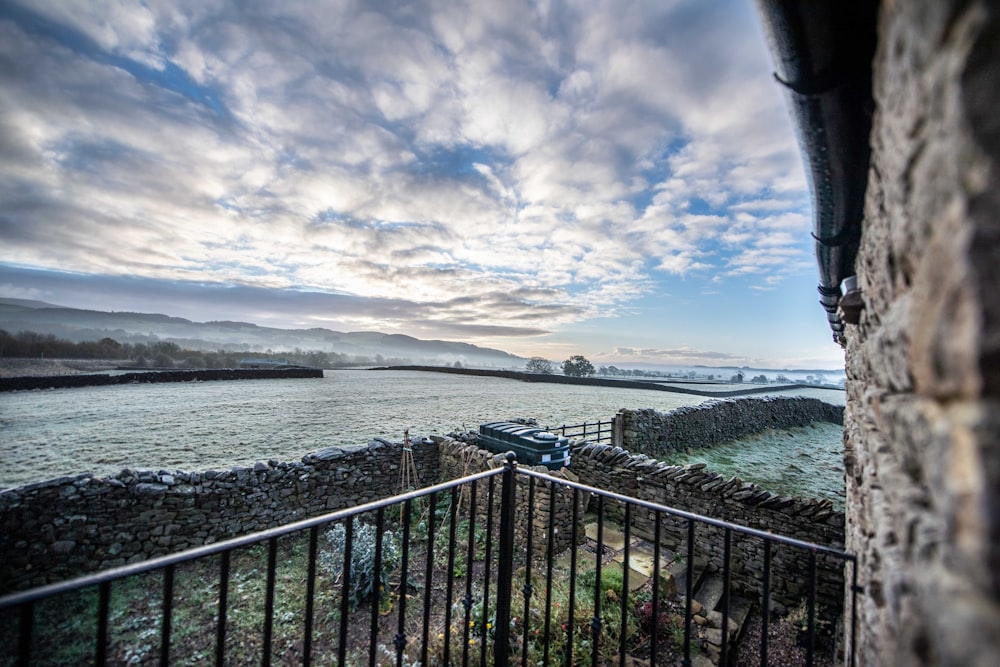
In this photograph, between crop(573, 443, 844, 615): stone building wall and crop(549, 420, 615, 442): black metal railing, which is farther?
crop(549, 420, 615, 442): black metal railing

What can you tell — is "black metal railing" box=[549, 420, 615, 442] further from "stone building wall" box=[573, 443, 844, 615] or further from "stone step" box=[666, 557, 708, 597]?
"stone step" box=[666, 557, 708, 597]

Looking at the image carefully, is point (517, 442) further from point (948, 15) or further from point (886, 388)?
point (948, 15)

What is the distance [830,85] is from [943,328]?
123cm

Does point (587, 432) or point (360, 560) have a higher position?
point (587, 432)

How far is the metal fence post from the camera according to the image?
8.59 ft

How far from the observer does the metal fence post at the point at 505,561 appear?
2.62 metres

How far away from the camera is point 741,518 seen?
6781mm

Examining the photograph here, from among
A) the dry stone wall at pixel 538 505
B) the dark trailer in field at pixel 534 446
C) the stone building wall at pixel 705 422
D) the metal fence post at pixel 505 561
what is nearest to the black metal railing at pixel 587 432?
the stone building wall at pixel 705 422

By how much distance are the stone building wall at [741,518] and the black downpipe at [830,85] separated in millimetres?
6063

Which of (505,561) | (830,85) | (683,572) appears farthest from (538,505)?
(830,85)

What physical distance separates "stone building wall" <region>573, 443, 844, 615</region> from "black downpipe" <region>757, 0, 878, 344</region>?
6.06 meters

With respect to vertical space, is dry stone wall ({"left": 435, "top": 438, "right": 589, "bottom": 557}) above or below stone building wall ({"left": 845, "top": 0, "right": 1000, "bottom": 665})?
below

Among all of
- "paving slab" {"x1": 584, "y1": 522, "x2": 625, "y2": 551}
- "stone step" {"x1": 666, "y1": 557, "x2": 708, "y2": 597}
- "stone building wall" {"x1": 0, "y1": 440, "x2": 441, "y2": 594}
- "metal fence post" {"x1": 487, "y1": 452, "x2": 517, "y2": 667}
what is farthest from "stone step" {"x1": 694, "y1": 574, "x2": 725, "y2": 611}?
"stone building wall" {"x1": 0, "y1": 440, "x2": 441, "y2": 594}

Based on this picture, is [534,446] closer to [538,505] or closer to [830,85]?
[538,505]
